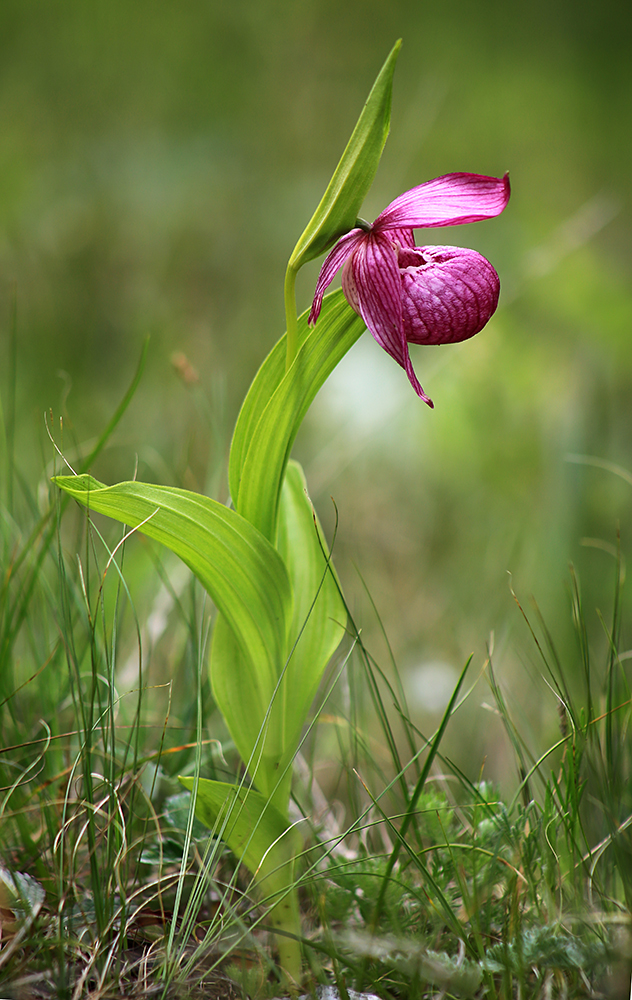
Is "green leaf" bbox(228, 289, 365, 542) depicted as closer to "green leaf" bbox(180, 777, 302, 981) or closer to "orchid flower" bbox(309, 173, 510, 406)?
"orchid flower" bbox(309, 173, 510, 406)

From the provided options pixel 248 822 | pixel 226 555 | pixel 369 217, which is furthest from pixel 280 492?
pixel 369 217

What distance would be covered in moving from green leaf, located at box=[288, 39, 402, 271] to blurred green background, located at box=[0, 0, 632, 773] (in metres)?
1.05

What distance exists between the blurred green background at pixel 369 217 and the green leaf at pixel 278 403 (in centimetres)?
99

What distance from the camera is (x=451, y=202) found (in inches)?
19.5

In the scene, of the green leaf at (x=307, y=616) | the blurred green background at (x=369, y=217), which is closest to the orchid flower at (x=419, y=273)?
the green leaf at (x=307, y=616)

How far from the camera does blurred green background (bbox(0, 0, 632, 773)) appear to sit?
6.04ft

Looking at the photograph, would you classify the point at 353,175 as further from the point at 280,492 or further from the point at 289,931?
the point at 289,931

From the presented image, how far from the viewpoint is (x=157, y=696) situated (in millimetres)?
1043

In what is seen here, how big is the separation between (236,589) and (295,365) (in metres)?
0.21

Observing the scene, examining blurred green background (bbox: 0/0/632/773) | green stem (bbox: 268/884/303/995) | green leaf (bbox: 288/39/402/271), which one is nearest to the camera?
green leaf (bbox: 288/39/402/271)

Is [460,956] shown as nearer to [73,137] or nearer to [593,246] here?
[593,246]

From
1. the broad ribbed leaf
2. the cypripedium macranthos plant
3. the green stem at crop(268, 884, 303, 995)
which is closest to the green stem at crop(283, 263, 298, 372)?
the cypripedium macranthos plant

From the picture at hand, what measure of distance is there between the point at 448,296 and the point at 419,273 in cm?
3

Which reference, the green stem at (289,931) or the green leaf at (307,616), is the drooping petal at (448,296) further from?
the green stem at (289,931)
